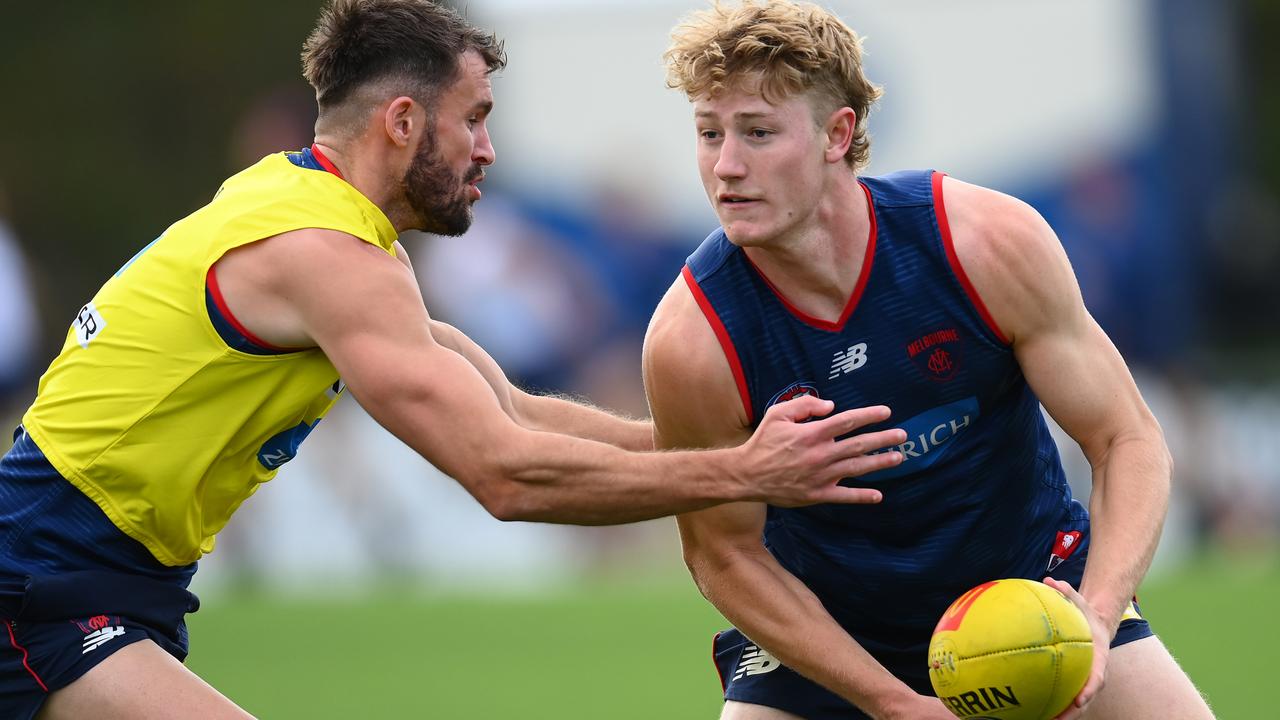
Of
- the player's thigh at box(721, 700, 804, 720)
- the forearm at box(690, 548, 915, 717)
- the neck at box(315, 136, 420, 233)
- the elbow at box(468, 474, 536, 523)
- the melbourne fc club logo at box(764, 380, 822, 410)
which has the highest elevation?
the neck at box(315, 136, 420, 233)

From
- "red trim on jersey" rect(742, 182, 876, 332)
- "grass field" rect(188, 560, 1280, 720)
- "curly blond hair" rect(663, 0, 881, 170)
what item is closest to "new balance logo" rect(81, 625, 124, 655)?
"red trim on jersey" rect(742, 182, 876, 332)

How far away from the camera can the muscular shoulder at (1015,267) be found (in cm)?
495

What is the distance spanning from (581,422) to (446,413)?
1279mm

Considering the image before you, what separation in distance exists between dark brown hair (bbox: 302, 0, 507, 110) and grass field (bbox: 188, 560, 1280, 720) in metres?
4.71

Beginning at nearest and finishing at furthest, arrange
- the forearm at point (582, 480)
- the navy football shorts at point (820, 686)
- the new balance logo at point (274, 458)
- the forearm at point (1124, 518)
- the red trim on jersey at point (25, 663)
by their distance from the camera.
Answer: the forearm at point (582, 480), the red trim on jersey at point (25, 663), the forearm at point (1124, 518), the new balance logo at point (274, 458), the navy football shorts at point (820, 686)

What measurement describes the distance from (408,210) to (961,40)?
13.5 metres

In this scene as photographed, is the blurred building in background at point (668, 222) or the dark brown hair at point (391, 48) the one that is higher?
the dark brown hair at point (391, 48)

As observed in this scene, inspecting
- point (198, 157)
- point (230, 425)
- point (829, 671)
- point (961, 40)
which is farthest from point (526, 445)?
point (198, 157)

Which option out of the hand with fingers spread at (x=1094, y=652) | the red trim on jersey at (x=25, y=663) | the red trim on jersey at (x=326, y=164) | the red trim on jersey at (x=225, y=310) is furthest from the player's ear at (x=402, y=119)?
the hand with fingers spread at (x=1094, y=652)

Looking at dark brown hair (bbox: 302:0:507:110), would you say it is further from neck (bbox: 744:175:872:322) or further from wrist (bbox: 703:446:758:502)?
wrist (bbox: 703:446:758:502)

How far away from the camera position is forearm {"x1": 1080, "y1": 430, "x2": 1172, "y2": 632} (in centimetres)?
486

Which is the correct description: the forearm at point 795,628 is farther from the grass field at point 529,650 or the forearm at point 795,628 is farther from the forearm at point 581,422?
the grass field at point 529,650

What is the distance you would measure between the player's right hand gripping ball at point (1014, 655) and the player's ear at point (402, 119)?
2051 millimetres

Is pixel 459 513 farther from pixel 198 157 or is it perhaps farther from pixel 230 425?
pixel 198 157
